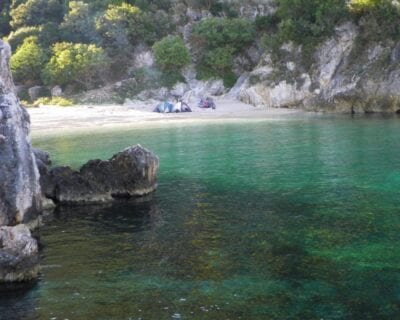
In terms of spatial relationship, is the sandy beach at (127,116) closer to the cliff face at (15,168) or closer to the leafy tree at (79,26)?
the leafy tree at (79,26)

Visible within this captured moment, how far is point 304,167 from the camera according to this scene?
26.5 meters

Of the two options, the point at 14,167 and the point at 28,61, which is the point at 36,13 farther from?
the point at 14,167

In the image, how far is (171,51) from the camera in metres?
70.2

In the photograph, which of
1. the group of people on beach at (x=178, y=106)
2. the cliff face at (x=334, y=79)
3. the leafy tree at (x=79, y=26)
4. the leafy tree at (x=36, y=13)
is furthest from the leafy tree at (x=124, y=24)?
the cliff face at (x=334, y=79)

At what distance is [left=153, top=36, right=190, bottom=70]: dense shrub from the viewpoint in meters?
70.2

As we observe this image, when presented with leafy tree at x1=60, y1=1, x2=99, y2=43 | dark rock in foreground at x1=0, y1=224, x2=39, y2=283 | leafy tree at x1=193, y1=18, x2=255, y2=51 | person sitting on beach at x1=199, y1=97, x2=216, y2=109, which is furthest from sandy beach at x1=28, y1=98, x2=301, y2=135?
dark rock in foreground at x1=0, y1=224, x2=39, y2=283

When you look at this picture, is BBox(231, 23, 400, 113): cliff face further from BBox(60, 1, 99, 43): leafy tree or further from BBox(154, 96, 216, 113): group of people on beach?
BBox(60, 1, 99, 43): leafy tree

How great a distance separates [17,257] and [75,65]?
61.4 metres

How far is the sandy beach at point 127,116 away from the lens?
54438mm

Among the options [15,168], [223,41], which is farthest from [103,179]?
[223,41]

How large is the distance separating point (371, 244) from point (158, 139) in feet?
91.6

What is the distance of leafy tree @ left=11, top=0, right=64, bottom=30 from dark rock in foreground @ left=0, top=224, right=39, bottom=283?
78717 mm

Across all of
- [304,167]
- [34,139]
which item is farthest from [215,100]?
[304,167]

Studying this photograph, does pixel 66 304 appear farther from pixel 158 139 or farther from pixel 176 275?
pixel 158 139
